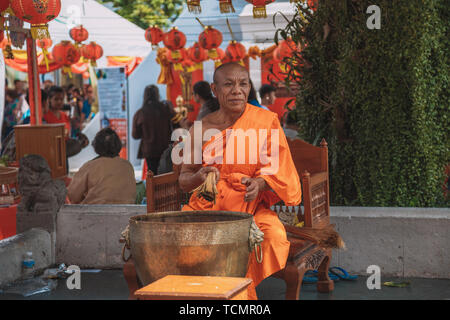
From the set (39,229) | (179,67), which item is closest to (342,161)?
(39,229)

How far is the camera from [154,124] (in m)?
10.4

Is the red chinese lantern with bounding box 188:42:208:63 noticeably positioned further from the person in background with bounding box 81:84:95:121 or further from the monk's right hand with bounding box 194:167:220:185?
the monk's right hand with bounding box 194:167:220:185

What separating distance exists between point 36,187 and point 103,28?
A: 8.21m

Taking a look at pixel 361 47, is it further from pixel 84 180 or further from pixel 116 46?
pixel 116 46

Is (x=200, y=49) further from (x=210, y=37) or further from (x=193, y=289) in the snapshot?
(x=193, y=289)

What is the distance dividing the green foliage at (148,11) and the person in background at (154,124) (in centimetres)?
Result: 1533

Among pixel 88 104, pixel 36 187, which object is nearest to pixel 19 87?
pixel 88 104

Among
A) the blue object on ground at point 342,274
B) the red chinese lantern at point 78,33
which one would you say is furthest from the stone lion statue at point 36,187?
the red chinese lantern at point 78,33

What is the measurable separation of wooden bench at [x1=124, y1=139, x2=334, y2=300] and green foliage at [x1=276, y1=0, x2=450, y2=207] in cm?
114

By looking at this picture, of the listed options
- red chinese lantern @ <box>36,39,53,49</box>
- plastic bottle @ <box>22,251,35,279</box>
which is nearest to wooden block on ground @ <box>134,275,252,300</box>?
plastic bottle @ <box>22,251,35,279</box>

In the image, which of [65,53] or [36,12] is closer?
[36,12]

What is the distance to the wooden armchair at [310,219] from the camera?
4062 mm

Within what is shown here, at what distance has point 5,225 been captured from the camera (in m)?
5.97
